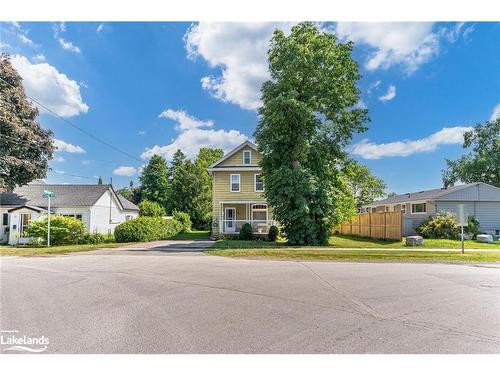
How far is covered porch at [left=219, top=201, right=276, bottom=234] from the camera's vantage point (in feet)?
80.2

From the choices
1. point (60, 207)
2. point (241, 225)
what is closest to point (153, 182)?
point (60, 207)

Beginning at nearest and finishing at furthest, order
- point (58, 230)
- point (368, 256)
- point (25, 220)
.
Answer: point (368, 256) < point (58, 230) < point (25, 220)

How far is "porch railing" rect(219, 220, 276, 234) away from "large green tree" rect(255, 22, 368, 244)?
5.66 meters

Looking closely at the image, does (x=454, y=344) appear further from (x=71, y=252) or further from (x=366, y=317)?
(x=71, y=252)

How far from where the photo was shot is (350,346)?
12.6 ft

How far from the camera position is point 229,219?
2677 centimetres

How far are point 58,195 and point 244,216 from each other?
15706mm

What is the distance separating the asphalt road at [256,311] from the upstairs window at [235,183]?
55.2 ft

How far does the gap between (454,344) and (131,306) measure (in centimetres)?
497

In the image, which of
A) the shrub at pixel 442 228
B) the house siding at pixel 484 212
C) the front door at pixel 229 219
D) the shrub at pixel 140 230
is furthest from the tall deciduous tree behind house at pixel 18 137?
the house siding at pixel 484 212

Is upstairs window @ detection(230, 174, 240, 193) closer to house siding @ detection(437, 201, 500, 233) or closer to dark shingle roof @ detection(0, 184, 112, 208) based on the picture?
dark shingle roof @ detection(0, 184, 112, 208)

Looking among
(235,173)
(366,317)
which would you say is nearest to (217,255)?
(366,317)

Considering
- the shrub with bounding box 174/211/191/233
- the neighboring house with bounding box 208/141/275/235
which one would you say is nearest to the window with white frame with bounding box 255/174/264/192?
the neighboring house with bounding box 208/141/275/235

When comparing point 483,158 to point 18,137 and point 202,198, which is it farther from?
point 18,137
